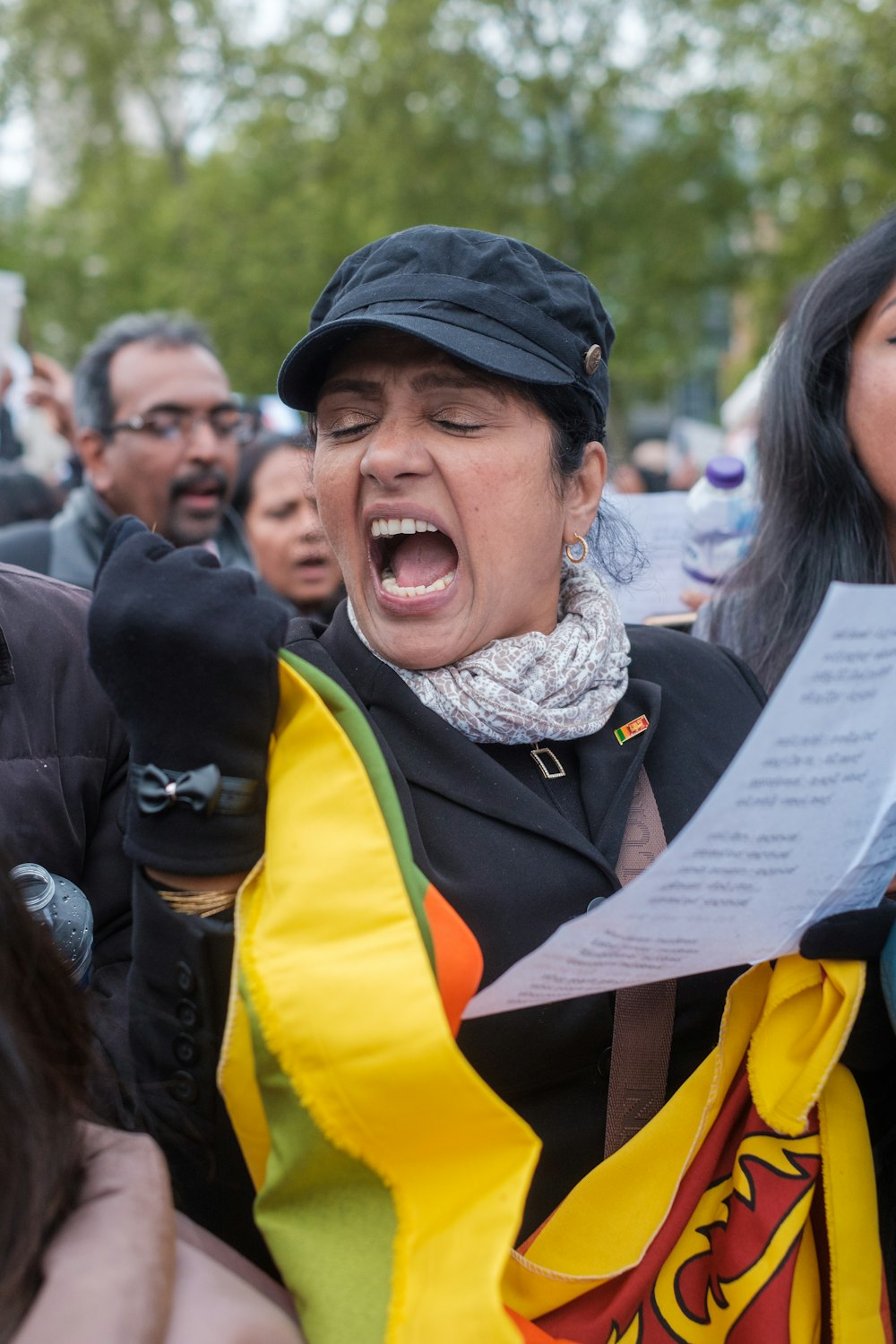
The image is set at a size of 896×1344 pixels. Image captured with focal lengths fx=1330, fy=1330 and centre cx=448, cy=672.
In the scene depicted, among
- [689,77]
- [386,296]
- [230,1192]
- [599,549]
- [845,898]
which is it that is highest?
[689,77]

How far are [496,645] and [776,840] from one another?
2.26 feet

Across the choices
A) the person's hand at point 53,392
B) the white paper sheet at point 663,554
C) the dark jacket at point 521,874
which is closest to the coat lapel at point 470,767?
the dark jacket at point 521,874

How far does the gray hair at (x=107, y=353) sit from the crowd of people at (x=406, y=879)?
254 cm

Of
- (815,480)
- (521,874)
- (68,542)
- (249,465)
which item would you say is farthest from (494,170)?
(521,874)

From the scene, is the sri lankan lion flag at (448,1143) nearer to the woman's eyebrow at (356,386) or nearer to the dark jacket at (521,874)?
the dark jacket at (521,874)

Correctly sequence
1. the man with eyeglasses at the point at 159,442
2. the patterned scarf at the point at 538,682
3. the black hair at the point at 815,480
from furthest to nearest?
the man with eyeglasses at the point at 159,442, the black hair at the point at 815,480, the patterned scarf at the point at 538,682

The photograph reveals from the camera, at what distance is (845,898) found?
1580mm

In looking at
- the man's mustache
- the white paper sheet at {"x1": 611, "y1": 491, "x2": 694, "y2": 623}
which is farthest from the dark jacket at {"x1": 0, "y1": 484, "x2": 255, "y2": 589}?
the white paper sheet at {"x1": 611, "y1": 491, "x2": 694, "y2": 623}

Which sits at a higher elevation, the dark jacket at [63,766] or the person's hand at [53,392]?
the person's hand at [53,392]

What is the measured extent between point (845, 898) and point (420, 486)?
2.77ft

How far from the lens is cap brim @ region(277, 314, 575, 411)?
5.94 ft

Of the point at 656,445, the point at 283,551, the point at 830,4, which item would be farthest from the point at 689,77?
the point at 283,551

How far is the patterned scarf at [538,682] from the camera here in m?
1.90

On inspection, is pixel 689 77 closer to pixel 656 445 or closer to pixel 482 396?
pixel 656 445
